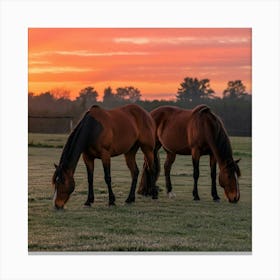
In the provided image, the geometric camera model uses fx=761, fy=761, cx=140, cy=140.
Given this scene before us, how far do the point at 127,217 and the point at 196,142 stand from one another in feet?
6.43

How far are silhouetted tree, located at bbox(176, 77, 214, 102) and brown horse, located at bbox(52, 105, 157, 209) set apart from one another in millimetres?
863

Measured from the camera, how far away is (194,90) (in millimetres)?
11508

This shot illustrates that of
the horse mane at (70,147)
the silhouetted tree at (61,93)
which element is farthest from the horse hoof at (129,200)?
the silhouetted tree at (61,93)

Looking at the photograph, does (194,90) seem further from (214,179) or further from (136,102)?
(214,179)

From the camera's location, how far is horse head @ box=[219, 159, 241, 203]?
1159 centimetres

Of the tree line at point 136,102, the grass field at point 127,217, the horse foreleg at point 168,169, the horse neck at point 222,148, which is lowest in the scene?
the grass field at point 127,217

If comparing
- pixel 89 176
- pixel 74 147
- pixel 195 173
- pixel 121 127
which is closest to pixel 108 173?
pixel 89 176

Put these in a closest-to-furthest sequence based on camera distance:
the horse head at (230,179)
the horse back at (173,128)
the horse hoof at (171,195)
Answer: the horse head at (230,179)
the horse hoof at (171,195)
the horse back at (173,128)

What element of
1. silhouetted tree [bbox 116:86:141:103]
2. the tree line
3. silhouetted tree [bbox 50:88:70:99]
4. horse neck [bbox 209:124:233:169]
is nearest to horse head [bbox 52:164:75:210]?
the tree line

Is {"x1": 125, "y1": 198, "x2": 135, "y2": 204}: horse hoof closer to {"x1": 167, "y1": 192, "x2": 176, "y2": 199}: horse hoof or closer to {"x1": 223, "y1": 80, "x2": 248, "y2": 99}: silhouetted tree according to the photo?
{"x1": 167, "y1": 192, "x2": 176, "y2": 199}: horse hoof
